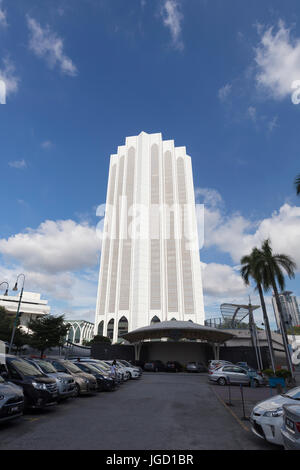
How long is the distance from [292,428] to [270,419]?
2065 mm

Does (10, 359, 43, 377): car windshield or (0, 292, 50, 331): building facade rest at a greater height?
(0, 292, 50, 331): building facade

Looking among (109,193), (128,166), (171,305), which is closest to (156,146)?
(128,166)

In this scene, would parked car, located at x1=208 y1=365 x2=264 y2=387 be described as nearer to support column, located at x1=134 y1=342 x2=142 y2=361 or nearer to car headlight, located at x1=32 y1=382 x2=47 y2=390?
car headlight, located at x1=32 y1=382 x2=47 y2=390

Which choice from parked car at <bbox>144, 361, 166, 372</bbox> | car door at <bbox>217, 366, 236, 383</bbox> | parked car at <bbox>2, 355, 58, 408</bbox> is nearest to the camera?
parked car at <bbox>2, 355, 58, 408</bbox>

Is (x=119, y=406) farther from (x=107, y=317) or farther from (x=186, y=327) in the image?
(x=107, y=317)

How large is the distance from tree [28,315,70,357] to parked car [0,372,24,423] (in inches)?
1295

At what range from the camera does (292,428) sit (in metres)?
4.51

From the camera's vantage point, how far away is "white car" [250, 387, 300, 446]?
19.9 ft

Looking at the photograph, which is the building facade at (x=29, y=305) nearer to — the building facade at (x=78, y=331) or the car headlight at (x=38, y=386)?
the building facade at (x=78, y=331)

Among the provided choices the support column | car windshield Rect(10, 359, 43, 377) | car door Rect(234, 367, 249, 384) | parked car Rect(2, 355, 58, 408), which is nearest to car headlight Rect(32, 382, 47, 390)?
parked car Rect(2, 355, 58, 408)

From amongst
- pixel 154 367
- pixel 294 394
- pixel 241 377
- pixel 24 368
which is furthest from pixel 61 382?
pixel 154 367
